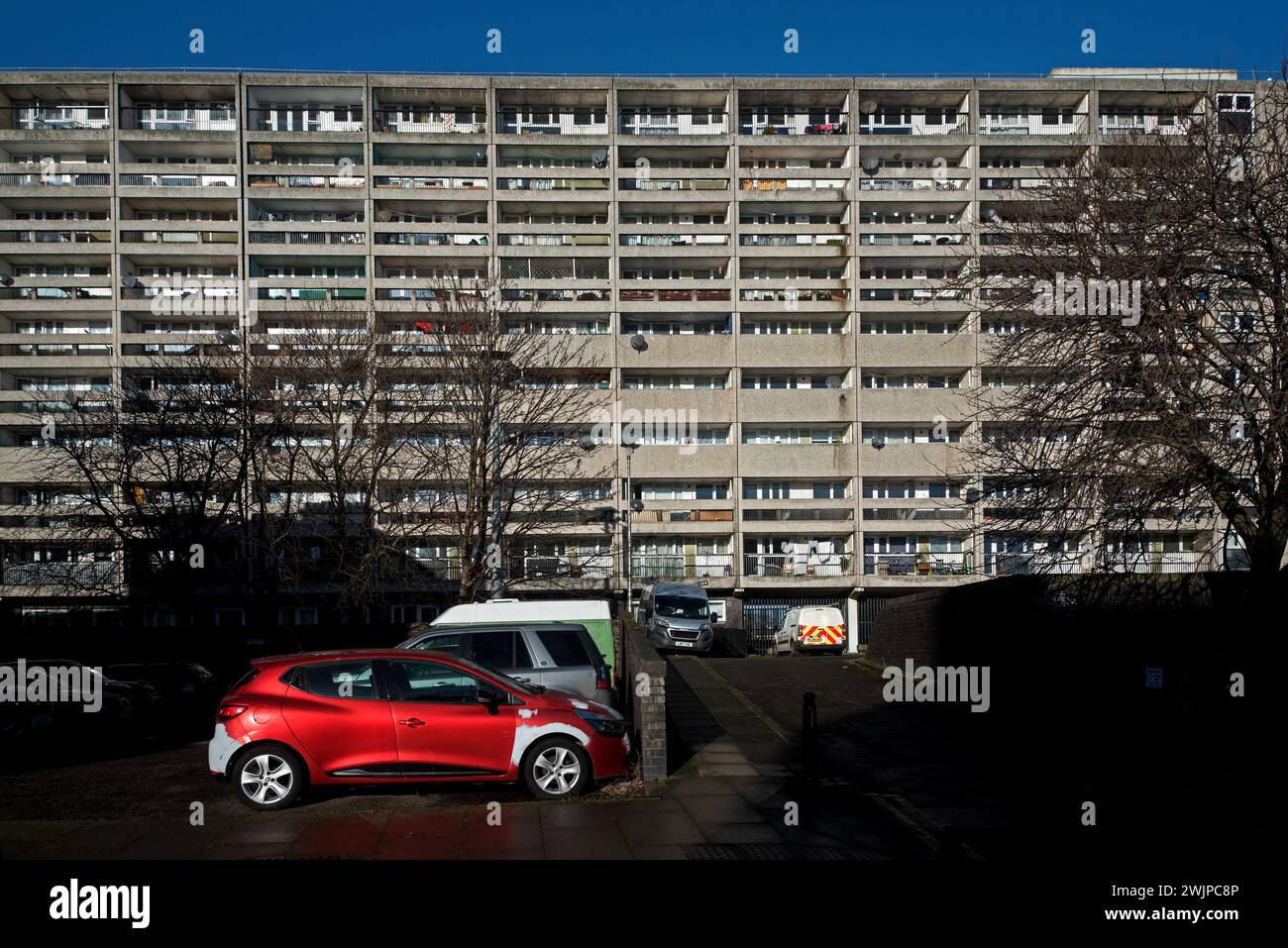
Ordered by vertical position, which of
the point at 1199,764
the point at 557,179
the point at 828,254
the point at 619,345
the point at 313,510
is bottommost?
the point at 1199,764

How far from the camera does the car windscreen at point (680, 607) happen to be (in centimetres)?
3984

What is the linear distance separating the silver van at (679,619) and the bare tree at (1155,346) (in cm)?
2246

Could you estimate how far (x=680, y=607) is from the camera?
131 feet

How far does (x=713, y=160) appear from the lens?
2251 inches

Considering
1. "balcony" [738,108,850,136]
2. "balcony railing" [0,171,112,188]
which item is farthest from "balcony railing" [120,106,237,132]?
"balcony" [738,108,850,136]

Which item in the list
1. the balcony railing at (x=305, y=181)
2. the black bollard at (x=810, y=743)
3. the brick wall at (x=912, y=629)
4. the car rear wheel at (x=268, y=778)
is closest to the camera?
the car rear wheel at (x=268, y=778)

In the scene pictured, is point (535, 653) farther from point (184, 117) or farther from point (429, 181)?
point (184, 117)

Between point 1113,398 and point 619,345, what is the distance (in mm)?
38704

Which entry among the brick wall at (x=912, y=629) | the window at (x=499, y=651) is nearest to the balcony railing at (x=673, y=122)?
the brick wall at (x=912, y=629)

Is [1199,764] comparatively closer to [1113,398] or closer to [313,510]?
[1113,398]

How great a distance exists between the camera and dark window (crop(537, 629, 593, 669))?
1337 centimetres

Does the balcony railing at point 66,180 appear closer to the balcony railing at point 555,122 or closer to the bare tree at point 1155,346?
the balcony railing at point 555,122
